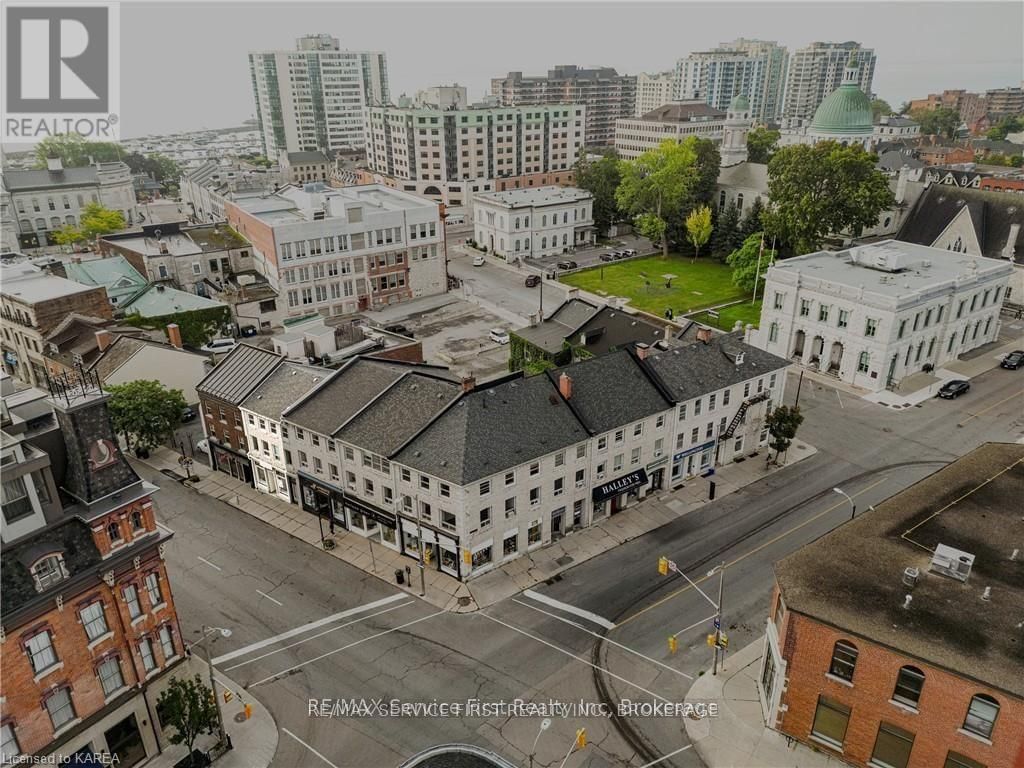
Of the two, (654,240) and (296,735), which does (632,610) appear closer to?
(296,735)

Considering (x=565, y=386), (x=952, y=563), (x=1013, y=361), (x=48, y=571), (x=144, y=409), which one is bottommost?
(x=1013, y=361)

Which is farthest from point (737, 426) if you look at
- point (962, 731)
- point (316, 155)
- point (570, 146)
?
point (316, 155)

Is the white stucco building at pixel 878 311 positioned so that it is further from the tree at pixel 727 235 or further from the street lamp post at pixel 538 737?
the street lamp post at pixel 538 737

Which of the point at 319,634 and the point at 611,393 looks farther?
the point at 611,393

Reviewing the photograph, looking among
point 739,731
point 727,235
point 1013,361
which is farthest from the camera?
point 727,235

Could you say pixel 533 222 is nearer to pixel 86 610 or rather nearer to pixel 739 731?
pixel 739 731

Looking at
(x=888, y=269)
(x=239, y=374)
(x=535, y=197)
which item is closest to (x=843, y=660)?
(x=239, y=374)

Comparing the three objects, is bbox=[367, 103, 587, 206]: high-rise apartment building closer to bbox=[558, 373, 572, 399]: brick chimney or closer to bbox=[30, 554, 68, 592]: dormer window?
bbox=[558, 373, 572, 399]: brick chimney

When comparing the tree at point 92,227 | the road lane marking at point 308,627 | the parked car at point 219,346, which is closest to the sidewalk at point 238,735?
the road lane marking at point 308,627
